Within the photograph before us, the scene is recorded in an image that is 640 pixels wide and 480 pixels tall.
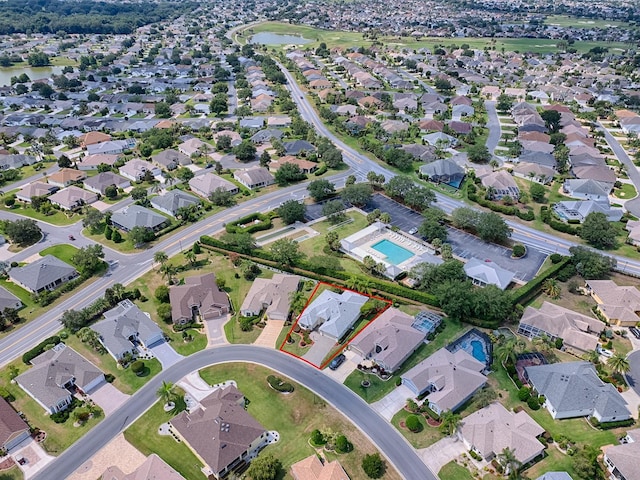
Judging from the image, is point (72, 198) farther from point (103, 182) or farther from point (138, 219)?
point (138, 219)

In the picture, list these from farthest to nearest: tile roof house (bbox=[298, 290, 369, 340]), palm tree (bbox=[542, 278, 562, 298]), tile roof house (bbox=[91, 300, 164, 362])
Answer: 1. palm tree (bbox=[542, 278, 562, 298])
2. tile roof house (bbox=[298, 290, 369, 340])
3. tile roof house (bbox=[91, 300, 164, 362])

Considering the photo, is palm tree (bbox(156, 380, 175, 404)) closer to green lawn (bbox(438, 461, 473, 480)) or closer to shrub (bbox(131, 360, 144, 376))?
shrub (bbox(131, 360, 144, 376))

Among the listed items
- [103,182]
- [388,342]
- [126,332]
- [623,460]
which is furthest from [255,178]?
[623,460]

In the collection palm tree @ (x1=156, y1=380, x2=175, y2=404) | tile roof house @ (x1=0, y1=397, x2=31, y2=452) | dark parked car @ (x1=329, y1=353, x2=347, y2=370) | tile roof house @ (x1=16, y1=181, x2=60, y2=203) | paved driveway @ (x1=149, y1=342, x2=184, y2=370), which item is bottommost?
tile roof house @ (x1=16, y1=181, x2=60, y2=203)

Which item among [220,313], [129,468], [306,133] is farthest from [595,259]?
[306,133]

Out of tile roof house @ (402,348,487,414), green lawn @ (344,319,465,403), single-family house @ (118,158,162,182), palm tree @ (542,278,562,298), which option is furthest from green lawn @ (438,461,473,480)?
single-family house @ (118,158,162,182)

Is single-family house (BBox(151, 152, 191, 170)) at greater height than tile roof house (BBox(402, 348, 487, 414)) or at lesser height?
lesser
